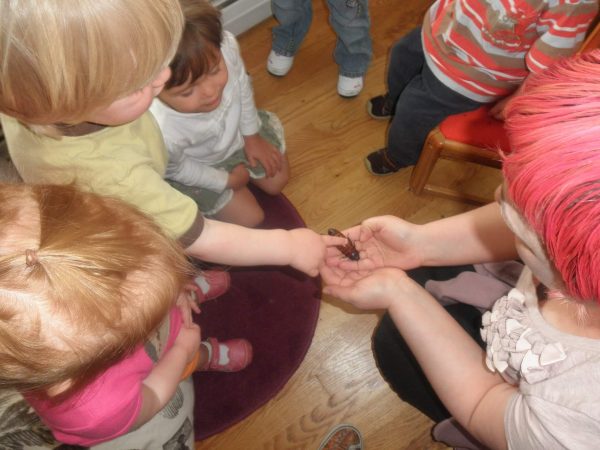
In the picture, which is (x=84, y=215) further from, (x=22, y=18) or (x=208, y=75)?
(x=208, y=75)

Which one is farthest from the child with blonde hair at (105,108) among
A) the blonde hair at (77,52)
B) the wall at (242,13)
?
the wall at (242,13)

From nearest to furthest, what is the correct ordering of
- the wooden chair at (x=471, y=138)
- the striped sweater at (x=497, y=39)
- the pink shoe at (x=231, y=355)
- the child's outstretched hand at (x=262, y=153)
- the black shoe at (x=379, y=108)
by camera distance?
the striped sweater at (x=497, y=39), the wooden chair at (x=471, y=138), the pink shoe at (x=231, y=355), the child's outstretched hand at (x=262, y=153), the black shoe at (x=379, y=108)

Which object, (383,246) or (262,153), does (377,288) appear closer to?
(383,246)

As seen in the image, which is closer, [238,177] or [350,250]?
[350,250]

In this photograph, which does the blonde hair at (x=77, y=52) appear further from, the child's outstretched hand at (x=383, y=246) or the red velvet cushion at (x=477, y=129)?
the red velvet cushion at (x=477, y=129)

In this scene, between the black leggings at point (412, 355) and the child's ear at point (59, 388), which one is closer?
the child's ear at point (59, 388)

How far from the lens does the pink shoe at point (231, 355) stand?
137 centimetres

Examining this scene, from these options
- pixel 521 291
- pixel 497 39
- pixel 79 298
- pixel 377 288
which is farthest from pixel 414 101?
pixel 79 298

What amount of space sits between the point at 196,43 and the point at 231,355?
833 millimetres

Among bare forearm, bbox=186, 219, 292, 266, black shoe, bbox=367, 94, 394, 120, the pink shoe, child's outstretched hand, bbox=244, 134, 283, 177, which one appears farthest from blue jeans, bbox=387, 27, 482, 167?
the pink shoe

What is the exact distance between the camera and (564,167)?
49 centimetres

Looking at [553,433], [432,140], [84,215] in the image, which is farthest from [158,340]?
[432,140]

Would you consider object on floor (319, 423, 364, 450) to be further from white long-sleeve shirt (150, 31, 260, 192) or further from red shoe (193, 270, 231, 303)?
white long-sleeve shirt (150, 31, 260, 192)

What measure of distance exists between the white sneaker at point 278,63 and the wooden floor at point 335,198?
4 cm
